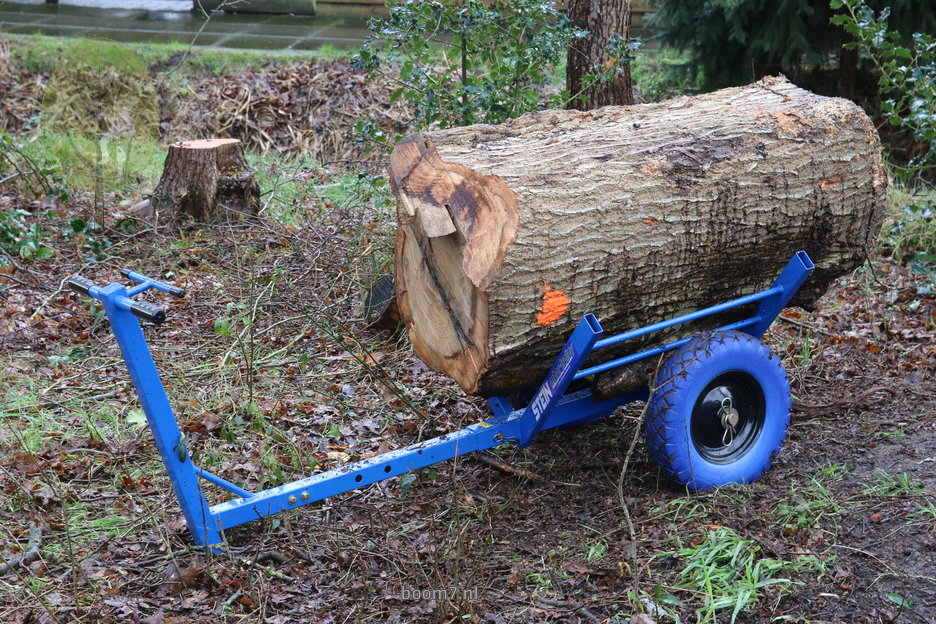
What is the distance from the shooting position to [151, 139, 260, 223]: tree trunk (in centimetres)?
660

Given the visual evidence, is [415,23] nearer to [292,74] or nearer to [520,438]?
[520,438]

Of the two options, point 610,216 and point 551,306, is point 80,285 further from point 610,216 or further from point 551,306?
point 610,216

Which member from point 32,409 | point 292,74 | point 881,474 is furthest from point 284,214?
point 881,474

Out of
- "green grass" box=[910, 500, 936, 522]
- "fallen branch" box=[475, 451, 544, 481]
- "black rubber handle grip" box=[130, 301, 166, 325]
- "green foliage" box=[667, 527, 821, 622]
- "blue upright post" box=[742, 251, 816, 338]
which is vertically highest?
"black rubber handle grip" box=[130, 301, 166, 325]

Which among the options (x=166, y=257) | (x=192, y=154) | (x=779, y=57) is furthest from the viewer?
(x=779, y=57)

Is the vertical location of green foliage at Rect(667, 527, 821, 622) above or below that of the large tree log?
below

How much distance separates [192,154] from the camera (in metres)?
6.60

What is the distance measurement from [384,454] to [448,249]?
84 cm

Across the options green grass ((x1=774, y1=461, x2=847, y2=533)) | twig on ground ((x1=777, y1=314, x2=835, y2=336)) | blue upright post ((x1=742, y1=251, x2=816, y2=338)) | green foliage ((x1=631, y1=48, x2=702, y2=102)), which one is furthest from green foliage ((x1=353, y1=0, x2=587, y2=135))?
green foliage ((x1=631, y1=48, x2=702, y2=102))

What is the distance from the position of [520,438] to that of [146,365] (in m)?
1.47

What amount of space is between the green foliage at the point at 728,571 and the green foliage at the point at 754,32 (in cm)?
506

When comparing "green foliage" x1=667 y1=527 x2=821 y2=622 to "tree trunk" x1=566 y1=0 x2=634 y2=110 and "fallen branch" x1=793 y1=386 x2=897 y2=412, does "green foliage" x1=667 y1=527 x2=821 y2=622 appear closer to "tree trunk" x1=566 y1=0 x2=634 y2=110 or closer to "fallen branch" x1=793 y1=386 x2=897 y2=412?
"fallen branch" x1=793 y1=386 x2=897 y2=412

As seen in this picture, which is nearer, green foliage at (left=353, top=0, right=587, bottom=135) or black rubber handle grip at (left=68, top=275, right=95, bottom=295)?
black rubber handle grip at (left=68, top=275, right=95, bottom=295)

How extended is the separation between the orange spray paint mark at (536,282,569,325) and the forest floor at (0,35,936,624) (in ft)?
1.74
